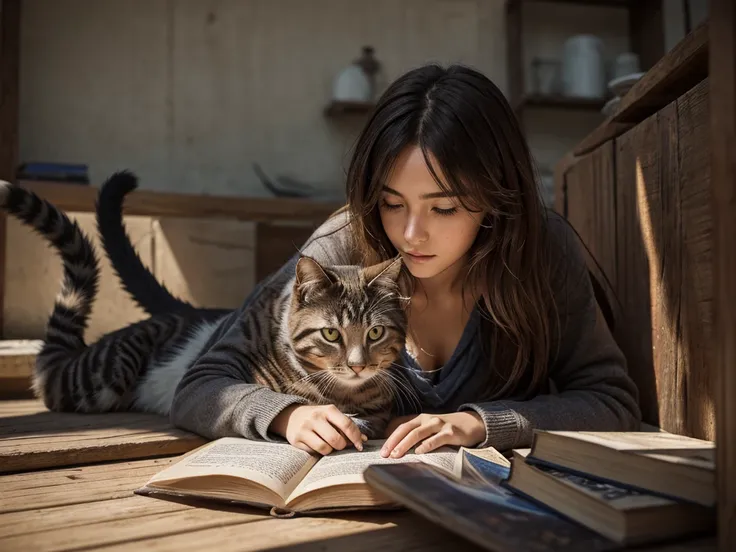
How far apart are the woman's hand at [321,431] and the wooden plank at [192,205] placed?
2322 mm

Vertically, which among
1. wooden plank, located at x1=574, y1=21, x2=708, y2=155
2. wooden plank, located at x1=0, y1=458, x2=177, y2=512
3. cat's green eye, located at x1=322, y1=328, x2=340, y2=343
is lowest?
wooden plank, located at x1=0, y1=458, x2=177, y2=512

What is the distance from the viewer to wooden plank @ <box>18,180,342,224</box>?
3250 mm

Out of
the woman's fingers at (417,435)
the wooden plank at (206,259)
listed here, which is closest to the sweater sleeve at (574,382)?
the woman's fingers at (417,435)

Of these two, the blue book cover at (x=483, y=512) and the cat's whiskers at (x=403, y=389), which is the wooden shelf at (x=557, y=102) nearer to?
the cat's whiskers at (x=403, y=389)

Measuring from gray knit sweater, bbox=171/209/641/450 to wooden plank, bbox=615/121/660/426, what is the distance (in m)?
0.18

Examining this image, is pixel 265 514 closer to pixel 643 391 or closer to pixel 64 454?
pixel 64 454

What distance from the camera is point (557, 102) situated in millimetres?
4332

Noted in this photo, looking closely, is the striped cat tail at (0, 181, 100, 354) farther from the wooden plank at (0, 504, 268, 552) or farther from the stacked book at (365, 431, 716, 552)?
the stacked book at (365, 431, 716, 552)

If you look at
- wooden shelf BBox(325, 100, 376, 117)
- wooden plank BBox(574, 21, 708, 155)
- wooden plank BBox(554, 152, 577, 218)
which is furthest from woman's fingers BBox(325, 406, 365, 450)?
wooden shelf BBox(325, 100, 376, 117)

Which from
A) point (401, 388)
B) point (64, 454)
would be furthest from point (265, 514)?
point (401, 388)

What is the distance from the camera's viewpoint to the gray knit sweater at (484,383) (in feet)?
4.79

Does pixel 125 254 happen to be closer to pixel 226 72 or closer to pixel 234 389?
pixel 234 389

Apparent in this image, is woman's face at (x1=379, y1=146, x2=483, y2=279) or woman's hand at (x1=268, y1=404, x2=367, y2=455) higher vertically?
woman's face at (x1=379, y1=146, x2=483, y2=279)

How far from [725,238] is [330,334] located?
1.00 meters
